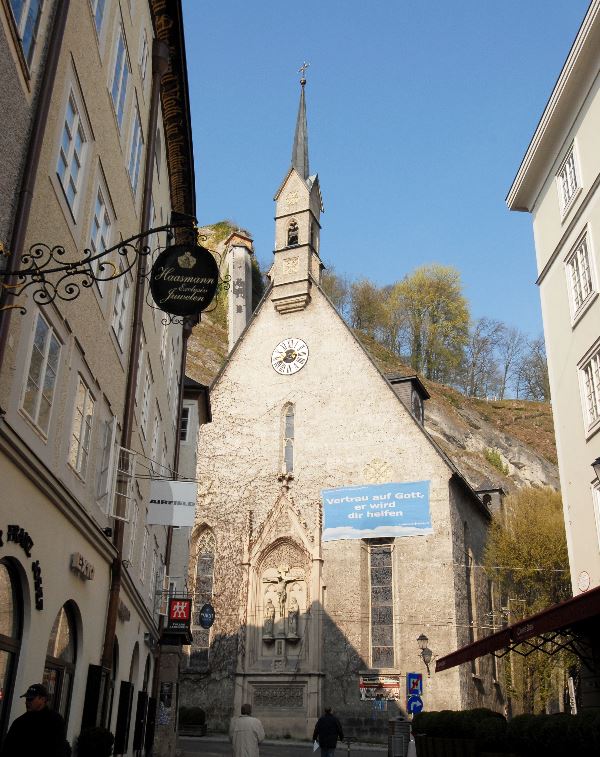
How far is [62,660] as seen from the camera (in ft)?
30.7

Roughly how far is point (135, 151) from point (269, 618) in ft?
67.7

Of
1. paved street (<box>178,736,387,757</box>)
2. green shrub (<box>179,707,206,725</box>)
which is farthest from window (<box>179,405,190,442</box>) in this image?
green shrub (<box>179,707,206,725</box>)

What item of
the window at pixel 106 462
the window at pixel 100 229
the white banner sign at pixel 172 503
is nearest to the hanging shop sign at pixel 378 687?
the white banner sign at pixel 172 503

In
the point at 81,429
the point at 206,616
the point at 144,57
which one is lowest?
the point at 206,616

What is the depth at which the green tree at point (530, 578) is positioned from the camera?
97.7 ft

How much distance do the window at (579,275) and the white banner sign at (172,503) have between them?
29.7 feet

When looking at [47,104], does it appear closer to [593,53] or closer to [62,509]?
[62,509]

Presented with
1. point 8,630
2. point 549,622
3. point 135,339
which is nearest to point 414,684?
point 549,622

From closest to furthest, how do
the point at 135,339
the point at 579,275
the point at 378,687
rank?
1. the point at 135,339
2. the point at 579,275
3. the point at 378,687

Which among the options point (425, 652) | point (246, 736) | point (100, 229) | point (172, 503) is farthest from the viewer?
point (425, 652)

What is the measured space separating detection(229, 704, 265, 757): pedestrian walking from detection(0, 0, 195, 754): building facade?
6.27 ft

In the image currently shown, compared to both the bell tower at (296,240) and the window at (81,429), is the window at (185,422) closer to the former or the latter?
the bell tower at (296,240)

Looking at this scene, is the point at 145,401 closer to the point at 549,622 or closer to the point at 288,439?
the point at 549,622

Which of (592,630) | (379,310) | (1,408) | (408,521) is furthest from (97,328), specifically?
(379,310)
